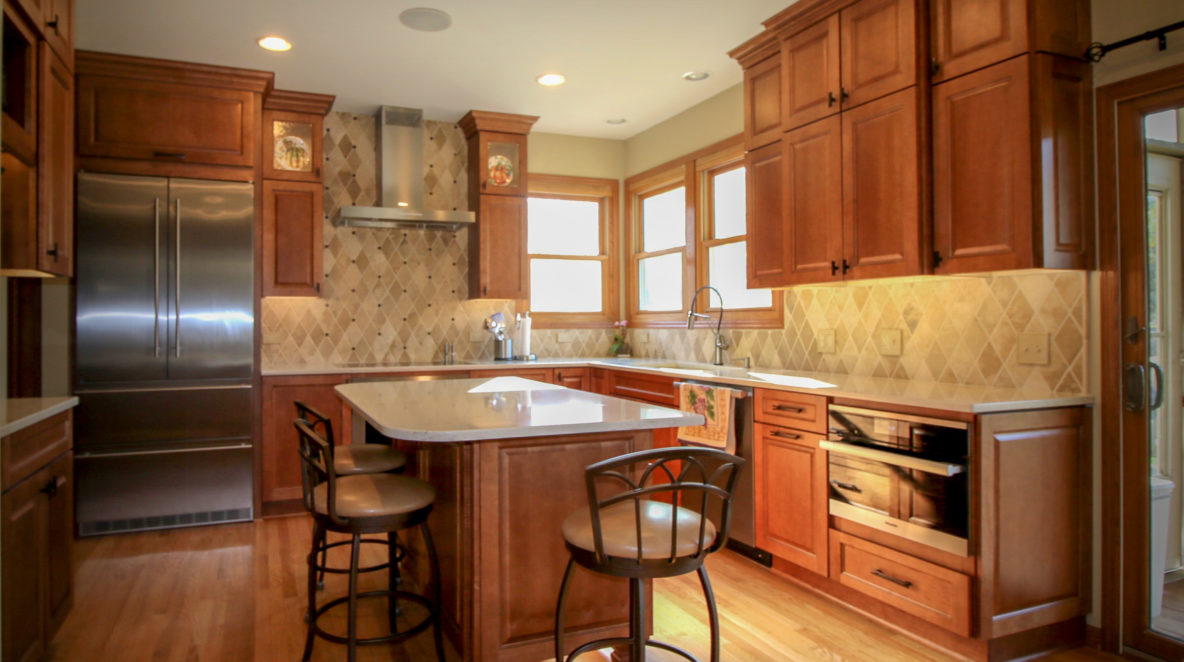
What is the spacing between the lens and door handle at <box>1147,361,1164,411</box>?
99.8 inches

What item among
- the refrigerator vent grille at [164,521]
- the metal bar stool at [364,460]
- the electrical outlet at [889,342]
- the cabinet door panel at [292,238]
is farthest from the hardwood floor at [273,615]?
the cabinet door panel at [292,238]

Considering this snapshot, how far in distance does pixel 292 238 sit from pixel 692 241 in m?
2.63

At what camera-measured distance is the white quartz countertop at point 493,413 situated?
2.04 metres

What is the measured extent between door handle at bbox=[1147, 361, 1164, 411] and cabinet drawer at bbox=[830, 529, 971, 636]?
0.89 metres

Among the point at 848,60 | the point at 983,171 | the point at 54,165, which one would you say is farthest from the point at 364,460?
the point at 848,60

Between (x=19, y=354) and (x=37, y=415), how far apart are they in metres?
2.19

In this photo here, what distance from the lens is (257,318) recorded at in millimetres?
4523

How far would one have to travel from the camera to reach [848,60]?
10.7 feet

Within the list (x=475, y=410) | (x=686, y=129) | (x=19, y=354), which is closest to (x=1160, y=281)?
(x=475, y=410)

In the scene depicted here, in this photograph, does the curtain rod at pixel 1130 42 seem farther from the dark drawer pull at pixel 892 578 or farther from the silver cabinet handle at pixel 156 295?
the silver cabinet handle at pixel 156 295

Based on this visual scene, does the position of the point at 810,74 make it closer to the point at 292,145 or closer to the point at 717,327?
the point at 717,327

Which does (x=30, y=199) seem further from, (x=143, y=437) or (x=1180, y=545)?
(x=1180, y=545)

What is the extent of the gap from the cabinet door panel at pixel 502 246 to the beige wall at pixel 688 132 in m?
1.05

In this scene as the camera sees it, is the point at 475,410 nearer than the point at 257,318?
Yes
